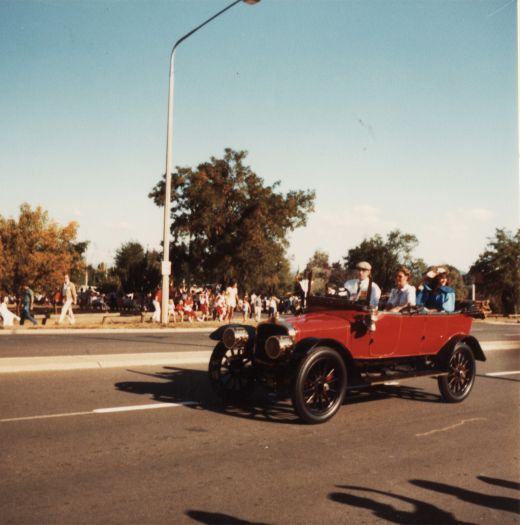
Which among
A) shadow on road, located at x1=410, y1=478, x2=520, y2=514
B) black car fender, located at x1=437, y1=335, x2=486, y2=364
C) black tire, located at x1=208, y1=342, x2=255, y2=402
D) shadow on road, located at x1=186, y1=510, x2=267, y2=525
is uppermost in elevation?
black car fender, located at x1=437, y1=335, x2=486, y2=364

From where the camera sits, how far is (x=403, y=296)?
7668 millimetres

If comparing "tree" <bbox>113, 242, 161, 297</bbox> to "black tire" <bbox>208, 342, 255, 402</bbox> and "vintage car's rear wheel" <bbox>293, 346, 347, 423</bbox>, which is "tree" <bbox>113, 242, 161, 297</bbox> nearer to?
"black tire" <bbox>208, 342, 255, 402</bbox>

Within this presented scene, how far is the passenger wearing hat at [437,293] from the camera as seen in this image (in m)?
7.95

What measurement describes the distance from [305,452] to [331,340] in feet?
4.86

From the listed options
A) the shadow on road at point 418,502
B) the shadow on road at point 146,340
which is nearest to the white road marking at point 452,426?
the shadow on road at point 418,502

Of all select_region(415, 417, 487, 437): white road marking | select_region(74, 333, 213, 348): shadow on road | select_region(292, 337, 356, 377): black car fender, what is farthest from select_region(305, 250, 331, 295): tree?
select_region(74, 333, 213, 348): shadow on road

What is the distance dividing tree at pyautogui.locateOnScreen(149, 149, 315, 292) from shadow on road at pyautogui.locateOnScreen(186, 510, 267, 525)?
3231 centimetres

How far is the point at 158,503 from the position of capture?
12.3ft

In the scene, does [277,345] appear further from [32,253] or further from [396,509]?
[32,253]

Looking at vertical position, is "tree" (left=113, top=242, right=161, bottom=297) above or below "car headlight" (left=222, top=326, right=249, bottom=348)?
above

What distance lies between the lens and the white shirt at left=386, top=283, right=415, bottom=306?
7621 mm

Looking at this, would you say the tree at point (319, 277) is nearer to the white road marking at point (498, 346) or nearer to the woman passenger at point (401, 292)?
the woman passenger at point (401, 292)

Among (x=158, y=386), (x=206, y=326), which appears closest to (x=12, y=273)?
(x=206, y=326)

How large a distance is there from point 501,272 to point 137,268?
35907mm
